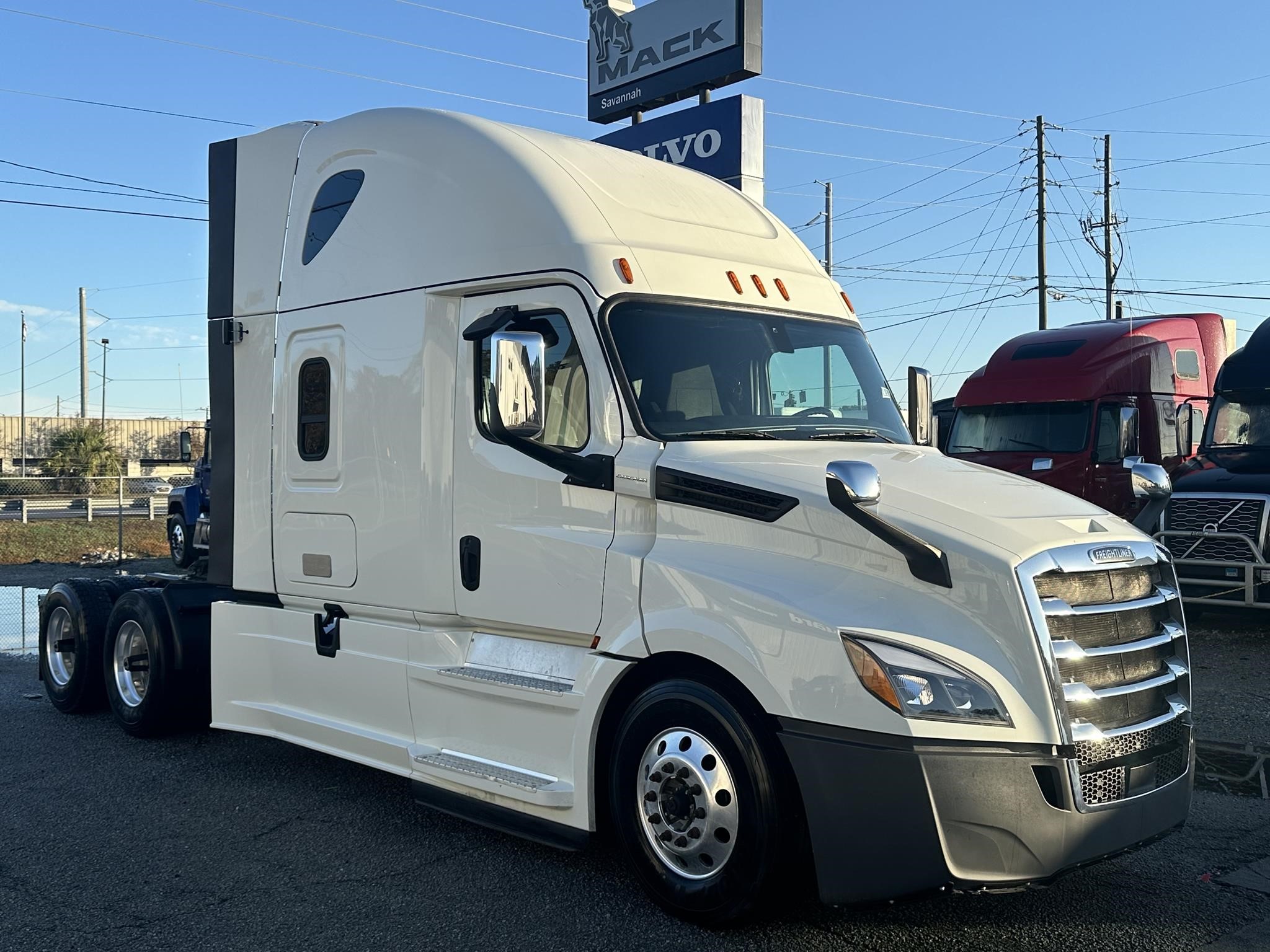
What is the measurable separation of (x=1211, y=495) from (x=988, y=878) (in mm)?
9749

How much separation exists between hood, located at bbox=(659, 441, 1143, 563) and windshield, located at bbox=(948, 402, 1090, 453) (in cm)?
998

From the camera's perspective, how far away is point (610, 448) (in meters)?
4.86

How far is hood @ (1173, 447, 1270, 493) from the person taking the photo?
12133mm

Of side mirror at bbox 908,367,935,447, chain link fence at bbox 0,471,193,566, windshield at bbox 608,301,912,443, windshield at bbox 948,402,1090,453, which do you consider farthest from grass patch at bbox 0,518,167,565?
windshield at bbox 608,301,912,443

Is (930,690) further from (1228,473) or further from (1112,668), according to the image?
(1228,473)

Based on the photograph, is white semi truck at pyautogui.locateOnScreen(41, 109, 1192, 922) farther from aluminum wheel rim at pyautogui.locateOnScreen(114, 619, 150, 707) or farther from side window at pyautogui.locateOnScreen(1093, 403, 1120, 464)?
side window at pyautogui.locateOnScreen(1093, 403, 1120, 464)

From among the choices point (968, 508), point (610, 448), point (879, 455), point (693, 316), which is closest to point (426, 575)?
point (610, 448)

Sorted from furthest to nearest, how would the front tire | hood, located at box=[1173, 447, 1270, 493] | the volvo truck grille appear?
1. hood, located at box=[1173, 447, 1270, 493]
2. the front tire
3. the volvo truck grille

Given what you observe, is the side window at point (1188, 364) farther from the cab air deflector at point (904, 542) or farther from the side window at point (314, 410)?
the cab air deflector at point (904, 542)

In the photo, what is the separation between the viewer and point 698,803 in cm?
440

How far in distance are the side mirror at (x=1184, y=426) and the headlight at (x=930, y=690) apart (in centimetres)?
1074

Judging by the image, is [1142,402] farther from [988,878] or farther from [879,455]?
[988,878]

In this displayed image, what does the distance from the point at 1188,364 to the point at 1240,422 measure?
9.89 feet

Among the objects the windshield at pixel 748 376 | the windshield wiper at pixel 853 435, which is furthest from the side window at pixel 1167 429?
the windshield wiper at pixel 853 435
